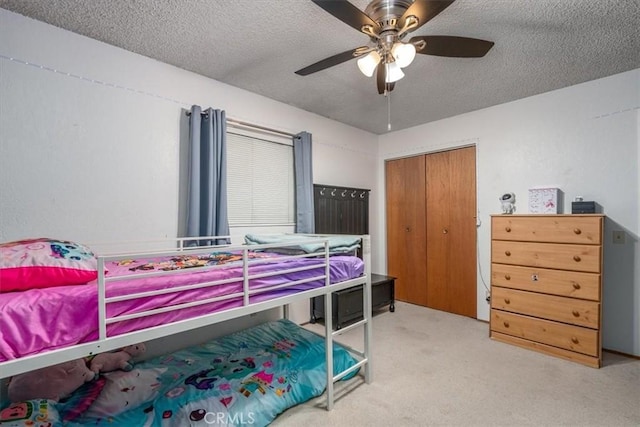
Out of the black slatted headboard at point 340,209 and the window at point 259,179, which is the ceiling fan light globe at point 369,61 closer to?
the window at point 259,179

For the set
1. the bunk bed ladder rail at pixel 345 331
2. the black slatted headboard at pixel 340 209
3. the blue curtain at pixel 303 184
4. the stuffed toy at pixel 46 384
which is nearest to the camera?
the stuffed toy at pixel 46 384

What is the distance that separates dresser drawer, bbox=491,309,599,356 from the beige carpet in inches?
5.6

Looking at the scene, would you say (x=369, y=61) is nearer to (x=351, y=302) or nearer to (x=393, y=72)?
(x=393, y=72)

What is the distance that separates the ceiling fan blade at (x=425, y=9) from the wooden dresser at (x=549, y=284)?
2.20 meters

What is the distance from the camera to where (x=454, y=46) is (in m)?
1.70

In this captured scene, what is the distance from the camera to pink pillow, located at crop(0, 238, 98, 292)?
107cm

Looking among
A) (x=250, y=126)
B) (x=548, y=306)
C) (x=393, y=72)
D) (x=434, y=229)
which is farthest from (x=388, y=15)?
(x=434, y=229)

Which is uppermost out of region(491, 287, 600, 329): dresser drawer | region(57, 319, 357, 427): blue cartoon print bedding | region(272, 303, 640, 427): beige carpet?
region(491, 287, 600, 329): dresser drawer

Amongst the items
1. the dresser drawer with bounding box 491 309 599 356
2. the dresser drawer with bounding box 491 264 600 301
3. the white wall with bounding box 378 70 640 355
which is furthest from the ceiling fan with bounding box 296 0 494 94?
the dresser drawer with bounding box 491 309 599 356

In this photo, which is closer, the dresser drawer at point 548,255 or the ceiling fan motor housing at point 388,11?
the ceiling fan motor housing at point 388,11

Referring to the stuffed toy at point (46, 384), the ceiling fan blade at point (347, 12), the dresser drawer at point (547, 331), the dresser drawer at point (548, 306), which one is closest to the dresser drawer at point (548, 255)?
the dresser drawer at point (548, 306)

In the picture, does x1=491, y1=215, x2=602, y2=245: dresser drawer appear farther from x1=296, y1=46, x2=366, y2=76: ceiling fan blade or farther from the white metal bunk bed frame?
x1=296, y1=46, x2=366, y2=76: ceiling fan blade

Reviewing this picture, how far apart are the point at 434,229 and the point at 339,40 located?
2.72m

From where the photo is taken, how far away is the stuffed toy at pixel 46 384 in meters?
1.68
